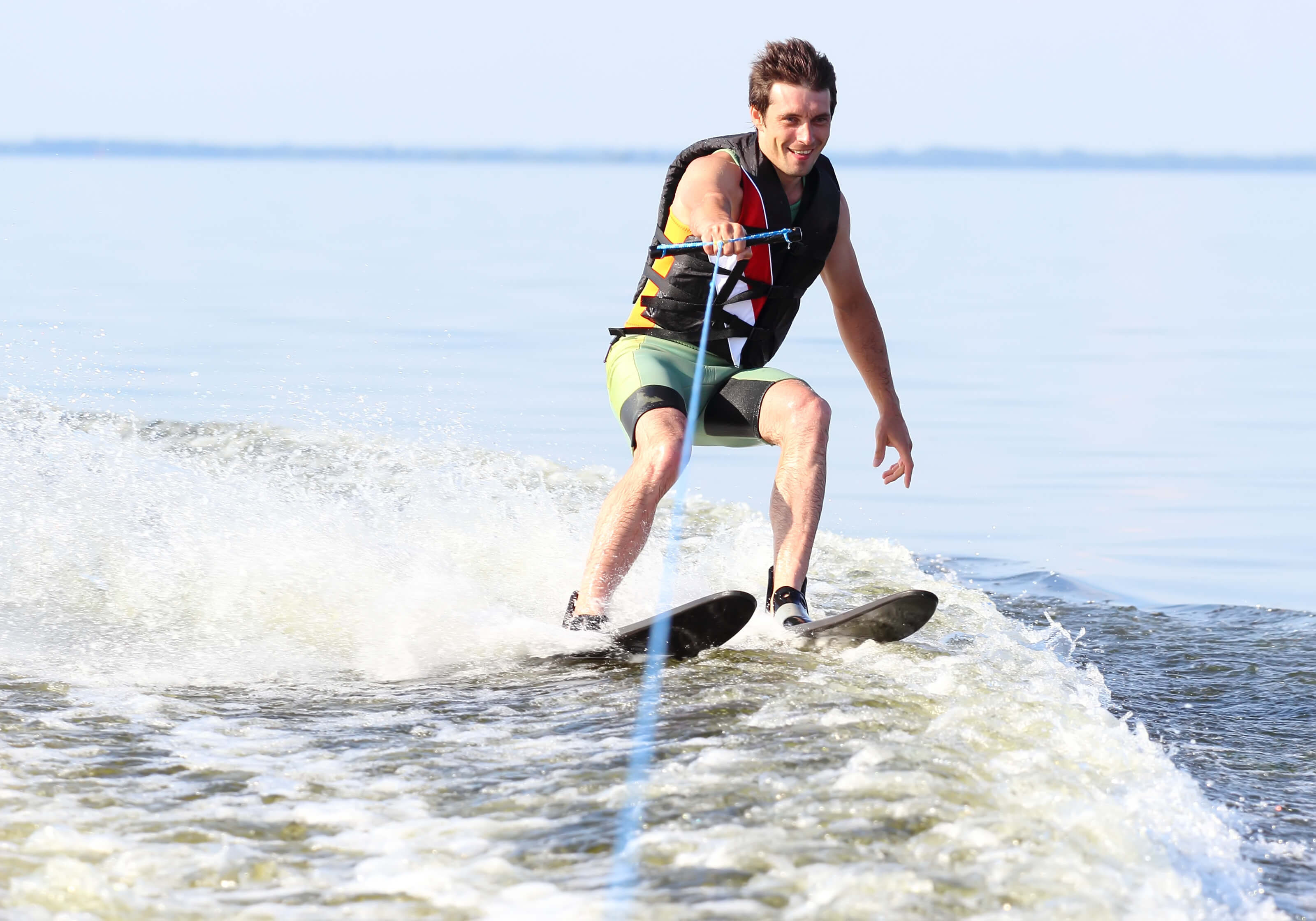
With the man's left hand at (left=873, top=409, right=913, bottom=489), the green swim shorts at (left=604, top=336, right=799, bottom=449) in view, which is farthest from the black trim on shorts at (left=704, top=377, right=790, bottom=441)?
the man's left hand at (left=873, top=409, right=913, bottom=489)

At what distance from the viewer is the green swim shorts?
4.98 m

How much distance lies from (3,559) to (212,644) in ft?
4.91

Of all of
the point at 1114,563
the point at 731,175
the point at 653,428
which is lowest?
the point at 1114,563

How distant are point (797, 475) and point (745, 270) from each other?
800 mm

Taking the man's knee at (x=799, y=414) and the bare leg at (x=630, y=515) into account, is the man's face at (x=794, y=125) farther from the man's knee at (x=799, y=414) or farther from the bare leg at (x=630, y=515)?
the bare leg at (x=630, y=515)

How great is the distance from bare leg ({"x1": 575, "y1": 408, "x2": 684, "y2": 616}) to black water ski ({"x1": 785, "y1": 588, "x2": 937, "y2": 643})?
58 centimetres

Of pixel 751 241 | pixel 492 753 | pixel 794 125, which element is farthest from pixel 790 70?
pixel 492 753

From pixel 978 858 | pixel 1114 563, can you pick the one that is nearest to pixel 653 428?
pixel 978 858

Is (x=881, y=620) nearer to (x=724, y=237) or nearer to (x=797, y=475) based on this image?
(x=797, y=475)

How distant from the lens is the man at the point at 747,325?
4793mm

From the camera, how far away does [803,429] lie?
16.1ft

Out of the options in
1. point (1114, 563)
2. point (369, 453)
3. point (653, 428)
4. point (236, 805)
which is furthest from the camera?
point (369, 453)

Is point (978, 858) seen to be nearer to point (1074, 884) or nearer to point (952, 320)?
point (1074, 884)

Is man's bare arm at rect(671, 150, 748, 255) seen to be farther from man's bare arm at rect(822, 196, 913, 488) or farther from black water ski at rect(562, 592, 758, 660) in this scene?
black water ski at rect(562, 592, 758, 660)
